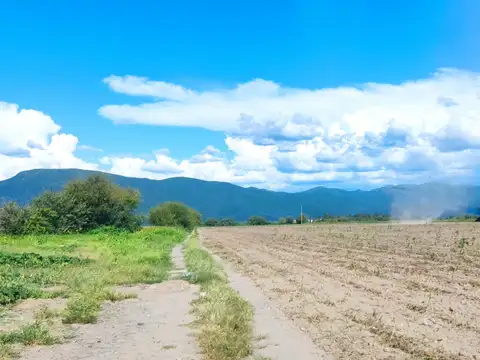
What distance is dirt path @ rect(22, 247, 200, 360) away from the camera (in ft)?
32.0

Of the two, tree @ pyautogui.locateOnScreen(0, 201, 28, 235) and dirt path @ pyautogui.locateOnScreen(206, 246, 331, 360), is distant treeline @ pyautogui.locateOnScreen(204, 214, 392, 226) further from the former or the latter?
dirt path @ pyautogui.locateOnScreen(206, 246, 331, 360)

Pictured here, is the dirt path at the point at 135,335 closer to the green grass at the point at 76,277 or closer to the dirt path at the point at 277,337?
the green grass at the point at 76,277

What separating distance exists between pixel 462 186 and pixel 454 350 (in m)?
125

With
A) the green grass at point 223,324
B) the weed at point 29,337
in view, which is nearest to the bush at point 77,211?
the green grass at point 223,324

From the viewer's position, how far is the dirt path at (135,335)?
9.75 metres

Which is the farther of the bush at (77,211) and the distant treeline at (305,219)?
the distant treeline at (305,219)

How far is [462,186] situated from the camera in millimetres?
125125

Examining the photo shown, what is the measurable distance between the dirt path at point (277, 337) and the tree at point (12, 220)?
47.0m

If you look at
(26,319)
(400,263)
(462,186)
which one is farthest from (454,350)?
(462,186)

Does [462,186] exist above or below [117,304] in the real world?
above

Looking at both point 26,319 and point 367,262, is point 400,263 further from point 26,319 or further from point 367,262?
point 26,319

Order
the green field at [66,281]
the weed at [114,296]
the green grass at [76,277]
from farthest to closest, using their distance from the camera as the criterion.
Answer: the weed at [114,296], the green grass at [76,277], the green field at [66,281]

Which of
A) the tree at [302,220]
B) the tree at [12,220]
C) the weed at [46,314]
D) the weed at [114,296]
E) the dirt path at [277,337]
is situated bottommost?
the dirt path at [277,337]

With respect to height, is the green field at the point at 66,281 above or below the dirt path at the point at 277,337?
above
